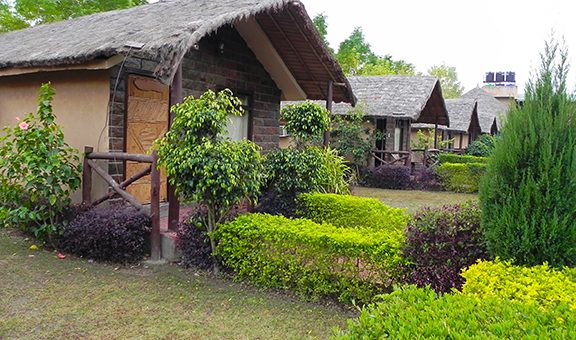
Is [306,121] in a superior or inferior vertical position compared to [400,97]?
inferior

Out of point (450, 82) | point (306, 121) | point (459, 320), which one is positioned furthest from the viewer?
point (450, 82)

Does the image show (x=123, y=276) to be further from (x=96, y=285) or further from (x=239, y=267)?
(x=239, y=267)

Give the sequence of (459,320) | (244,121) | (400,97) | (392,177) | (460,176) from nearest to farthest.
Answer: (459,320) → (244,121) → (460,176) → (392,177) → (400,97)

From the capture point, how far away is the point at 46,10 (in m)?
20.6

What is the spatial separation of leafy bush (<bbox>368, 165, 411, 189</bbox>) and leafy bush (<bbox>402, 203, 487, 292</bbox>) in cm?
1337

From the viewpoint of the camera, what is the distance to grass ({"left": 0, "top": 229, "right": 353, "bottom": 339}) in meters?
4.39

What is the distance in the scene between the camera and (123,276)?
5988mm

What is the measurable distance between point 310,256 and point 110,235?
108 inches

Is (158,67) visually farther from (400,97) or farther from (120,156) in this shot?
(400,97)

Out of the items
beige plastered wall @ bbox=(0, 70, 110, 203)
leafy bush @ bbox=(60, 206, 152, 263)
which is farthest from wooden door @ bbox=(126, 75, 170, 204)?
leafy bush @ bbox=(60, 206, 152, 263)

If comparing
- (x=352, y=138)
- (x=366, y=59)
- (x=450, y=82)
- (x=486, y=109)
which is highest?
(x=450, y=82)

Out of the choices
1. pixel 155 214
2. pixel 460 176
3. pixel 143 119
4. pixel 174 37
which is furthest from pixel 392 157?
pixel 174 37

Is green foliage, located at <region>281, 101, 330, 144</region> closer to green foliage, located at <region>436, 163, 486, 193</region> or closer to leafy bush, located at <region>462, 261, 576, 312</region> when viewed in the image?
leafy bush, located at <region>462, 261, 576, 312</region>

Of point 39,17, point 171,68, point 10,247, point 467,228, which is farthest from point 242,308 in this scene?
point 39,17
